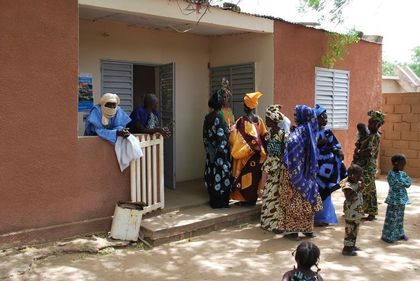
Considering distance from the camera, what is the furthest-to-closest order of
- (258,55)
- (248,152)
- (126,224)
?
(258,55)
(248,152)
(126,224)

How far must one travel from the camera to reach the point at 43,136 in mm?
5000

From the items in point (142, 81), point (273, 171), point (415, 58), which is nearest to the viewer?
point (273, 171)

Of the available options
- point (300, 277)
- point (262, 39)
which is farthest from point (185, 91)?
point (300, 277)

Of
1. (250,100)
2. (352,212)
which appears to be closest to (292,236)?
(352,212)

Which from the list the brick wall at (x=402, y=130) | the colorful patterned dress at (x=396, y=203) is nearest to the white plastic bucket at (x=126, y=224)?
the colorful patterned dress at (x=396, y=203)

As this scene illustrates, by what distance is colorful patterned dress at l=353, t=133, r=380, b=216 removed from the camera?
6.41 metres

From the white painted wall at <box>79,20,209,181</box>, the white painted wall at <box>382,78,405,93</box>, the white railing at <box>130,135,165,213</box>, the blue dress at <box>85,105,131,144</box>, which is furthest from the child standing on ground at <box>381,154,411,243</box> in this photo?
the white painted wall at <box>382,78,405,93</box>

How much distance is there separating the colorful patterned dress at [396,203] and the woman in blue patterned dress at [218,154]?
7.04ft

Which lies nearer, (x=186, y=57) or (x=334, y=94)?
(x=186, y=57)

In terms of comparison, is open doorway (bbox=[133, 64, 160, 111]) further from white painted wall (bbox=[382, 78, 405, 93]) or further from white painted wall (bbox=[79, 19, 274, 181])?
white painted wall (bbox=[382, 78, 405, 93])

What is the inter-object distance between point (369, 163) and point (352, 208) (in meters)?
1.73

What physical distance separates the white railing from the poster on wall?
153 centimetres

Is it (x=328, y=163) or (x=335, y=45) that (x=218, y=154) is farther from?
(x=335, y=45)

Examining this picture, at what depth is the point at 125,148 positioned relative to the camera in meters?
5.50
